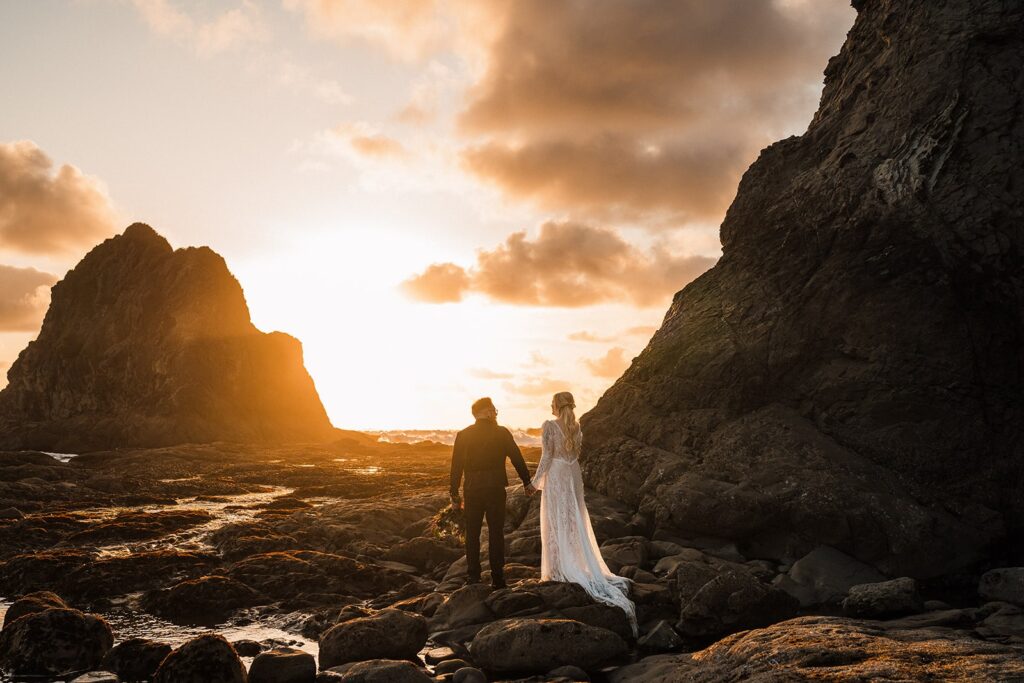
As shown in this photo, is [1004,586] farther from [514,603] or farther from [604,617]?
[514,603]

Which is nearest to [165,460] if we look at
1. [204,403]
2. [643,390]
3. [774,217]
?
[204,403]

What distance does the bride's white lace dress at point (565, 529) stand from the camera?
11562 mm

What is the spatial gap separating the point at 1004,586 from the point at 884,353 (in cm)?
703

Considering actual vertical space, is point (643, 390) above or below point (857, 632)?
above

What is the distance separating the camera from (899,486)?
16.2 m

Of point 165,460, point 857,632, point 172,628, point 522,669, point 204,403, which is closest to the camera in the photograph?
point 857,632

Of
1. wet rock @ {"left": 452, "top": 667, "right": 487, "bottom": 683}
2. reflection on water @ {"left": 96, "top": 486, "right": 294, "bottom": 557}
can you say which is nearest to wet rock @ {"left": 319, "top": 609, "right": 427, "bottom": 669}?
wet rock @ {"left": 452, "top": 667, "right": 487, "bottom": 683}

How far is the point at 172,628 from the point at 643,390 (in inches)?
588

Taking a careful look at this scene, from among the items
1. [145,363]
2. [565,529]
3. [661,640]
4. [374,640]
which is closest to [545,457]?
[565,529]

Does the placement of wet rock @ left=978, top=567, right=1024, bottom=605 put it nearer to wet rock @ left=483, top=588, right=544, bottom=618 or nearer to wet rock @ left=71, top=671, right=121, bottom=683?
wet rock @ left=483, top=588, right=544, bottom=618

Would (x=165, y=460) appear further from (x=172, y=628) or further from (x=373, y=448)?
(x=172, y=628)

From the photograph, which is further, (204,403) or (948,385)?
(204,403)

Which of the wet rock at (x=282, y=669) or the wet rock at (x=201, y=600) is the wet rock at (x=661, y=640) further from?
the wet rock at (x=201, y=600)

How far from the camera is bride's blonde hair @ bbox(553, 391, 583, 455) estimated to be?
12234 millimetres
